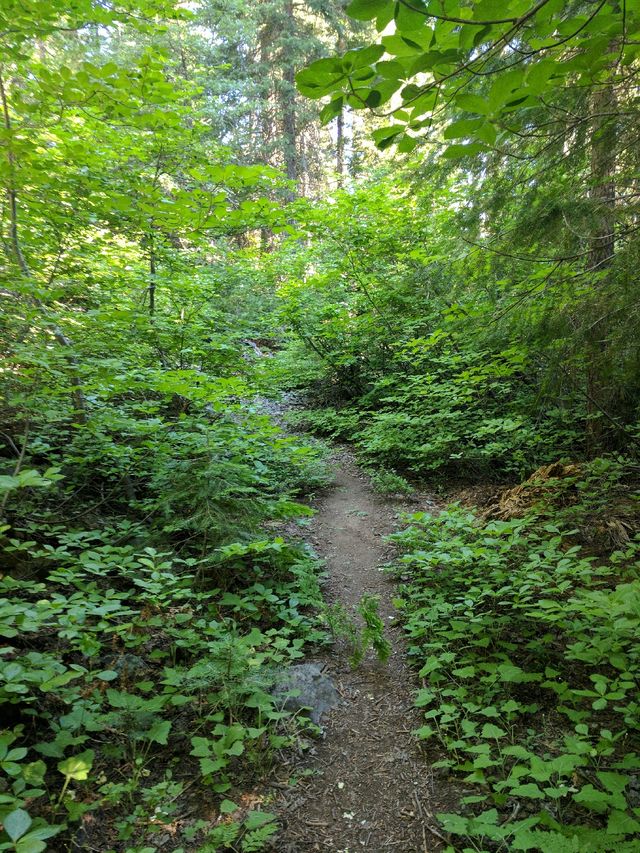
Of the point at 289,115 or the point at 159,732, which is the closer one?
the point at 159,732

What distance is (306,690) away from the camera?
3137mm

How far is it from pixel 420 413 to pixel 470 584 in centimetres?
464

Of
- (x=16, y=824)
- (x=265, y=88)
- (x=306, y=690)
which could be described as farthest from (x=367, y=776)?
(x=265, y=88)

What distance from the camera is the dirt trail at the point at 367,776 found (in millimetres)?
2301

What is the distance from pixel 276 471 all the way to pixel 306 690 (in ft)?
13.2

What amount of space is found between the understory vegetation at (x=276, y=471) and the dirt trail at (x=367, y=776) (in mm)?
155

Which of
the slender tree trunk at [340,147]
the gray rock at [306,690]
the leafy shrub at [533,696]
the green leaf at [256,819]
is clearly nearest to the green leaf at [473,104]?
the leafy shrub at [533,696]

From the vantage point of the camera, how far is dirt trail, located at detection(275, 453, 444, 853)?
2.30 meters

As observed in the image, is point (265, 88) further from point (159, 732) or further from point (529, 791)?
point (529, 791)

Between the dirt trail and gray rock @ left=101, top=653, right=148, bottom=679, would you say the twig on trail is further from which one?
gray rock @ left=101, top=653, right=148, bottom=679

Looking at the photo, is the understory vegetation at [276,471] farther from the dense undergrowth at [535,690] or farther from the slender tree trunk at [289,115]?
the slender tree trunk at [289,115]

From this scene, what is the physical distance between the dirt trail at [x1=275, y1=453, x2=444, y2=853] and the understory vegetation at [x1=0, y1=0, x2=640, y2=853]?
0.51 feet

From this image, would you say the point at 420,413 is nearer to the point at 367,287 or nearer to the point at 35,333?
the point at 367,287

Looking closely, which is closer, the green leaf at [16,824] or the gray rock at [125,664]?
the green leaf at [16,824]
